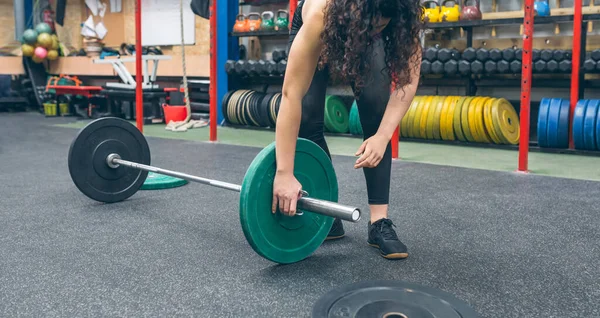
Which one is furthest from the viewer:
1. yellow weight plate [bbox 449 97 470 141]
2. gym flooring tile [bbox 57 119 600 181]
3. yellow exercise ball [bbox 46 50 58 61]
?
yellow exercise ball [bbox 46 50 58 61]

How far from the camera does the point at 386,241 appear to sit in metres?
1.42

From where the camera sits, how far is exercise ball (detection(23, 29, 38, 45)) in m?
7.20

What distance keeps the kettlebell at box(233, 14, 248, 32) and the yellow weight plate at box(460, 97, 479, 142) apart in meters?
2.40

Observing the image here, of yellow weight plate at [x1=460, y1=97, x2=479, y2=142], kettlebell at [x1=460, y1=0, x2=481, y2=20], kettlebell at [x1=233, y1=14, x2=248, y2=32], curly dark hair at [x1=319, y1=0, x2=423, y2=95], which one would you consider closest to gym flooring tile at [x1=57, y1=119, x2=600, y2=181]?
yellow weight plate at [x1=460, y1=97, x2=479, y2=142]

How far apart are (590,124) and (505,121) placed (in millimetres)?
613

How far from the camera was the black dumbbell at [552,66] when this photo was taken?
3.61 m

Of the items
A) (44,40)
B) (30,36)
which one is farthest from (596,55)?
(30,36)

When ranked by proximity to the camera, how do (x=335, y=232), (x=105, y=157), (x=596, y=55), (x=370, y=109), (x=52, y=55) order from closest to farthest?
(x=370, y=109), (x=335, y=232), (x=105, y=157), (x=596, y=55), (x=52, y=55)

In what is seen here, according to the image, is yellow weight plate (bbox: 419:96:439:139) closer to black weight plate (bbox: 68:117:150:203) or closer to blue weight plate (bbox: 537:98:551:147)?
blue weight plate (bbox: 537:98:551:147)

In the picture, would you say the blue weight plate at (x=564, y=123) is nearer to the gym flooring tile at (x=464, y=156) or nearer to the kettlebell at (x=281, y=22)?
the gym flooring tile at (x=464, y=156)

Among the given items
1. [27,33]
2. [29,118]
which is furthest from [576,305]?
[27,33]

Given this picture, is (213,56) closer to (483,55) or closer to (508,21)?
(483,55)

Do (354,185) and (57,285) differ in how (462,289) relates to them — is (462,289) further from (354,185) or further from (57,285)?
(354,185)

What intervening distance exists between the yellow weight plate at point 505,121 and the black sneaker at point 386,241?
255cm
